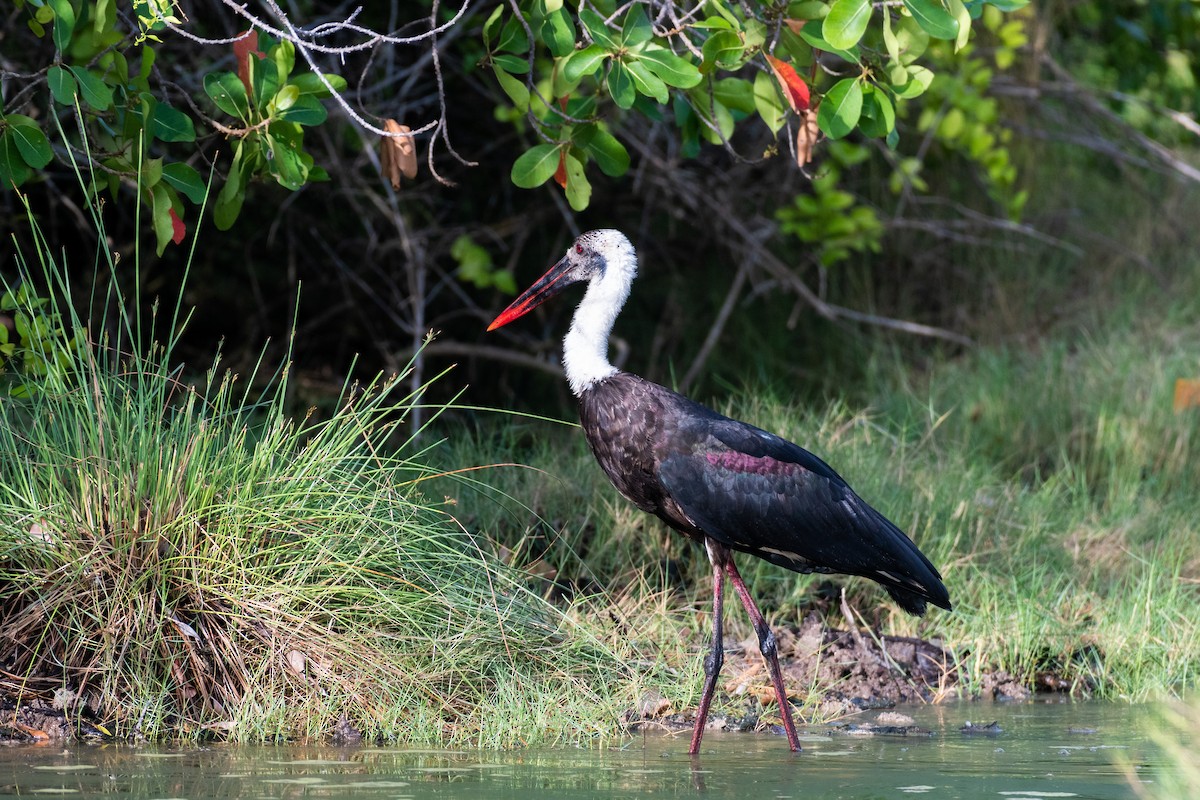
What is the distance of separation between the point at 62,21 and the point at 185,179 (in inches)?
24.0

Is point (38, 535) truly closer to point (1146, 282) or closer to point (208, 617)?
point (208, 617)

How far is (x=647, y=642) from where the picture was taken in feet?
17.7

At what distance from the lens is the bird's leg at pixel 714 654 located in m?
4.61

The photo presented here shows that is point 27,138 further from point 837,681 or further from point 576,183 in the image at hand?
point 837,681

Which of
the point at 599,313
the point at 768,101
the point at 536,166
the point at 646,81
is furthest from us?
the point at 599,313

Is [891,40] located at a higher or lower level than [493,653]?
higher

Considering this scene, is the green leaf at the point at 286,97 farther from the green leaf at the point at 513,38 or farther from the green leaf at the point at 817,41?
the green leaf at the point at 817,41

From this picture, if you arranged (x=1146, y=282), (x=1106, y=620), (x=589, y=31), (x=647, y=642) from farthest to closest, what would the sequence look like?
(x=1146, y=282), (x=1106, y=620), (x=647, y=642), (x=589, y=31)

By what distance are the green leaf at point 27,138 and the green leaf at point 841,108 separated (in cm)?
237

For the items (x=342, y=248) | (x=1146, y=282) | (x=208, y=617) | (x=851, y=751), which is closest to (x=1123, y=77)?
(x=1146, y=282)

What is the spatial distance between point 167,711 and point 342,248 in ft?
17.5

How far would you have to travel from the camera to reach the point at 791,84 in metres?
4.99

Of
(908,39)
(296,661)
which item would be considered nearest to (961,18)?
(908,39)

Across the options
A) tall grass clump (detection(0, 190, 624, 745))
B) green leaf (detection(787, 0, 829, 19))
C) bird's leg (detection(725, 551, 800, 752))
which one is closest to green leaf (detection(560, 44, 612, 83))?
green leaf (detection(787, 0, 829, 19))
